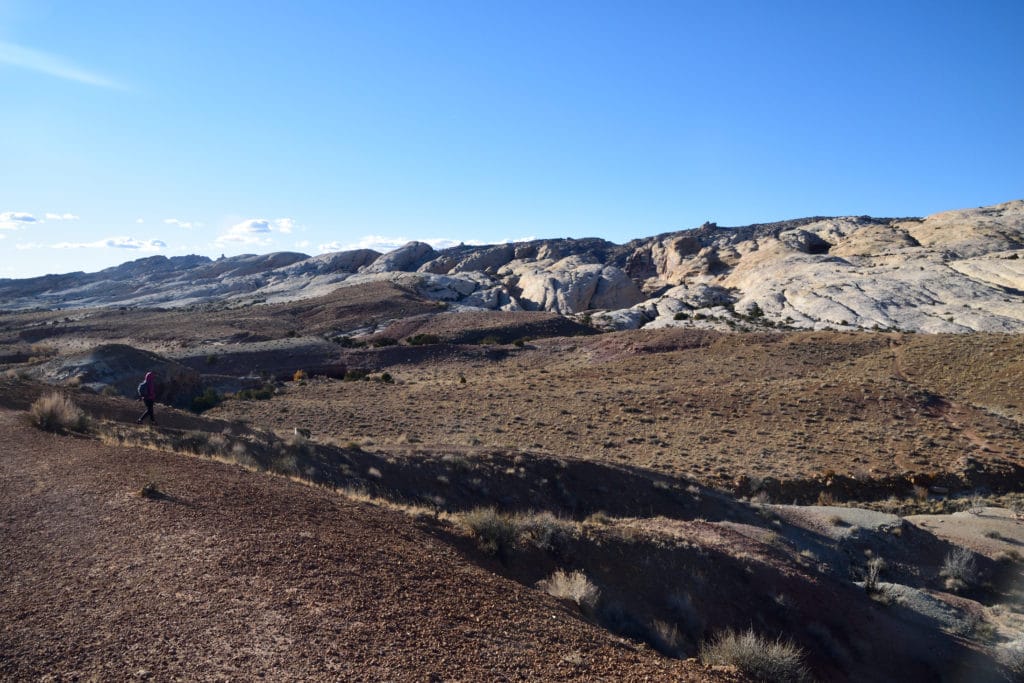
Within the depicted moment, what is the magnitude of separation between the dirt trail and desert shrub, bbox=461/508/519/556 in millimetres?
906

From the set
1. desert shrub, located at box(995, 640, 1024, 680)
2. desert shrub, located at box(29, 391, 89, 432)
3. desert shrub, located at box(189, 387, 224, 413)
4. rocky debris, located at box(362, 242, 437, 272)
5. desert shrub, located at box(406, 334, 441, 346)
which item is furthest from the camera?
rocky debris, located at box(362, 242, 437, 272)

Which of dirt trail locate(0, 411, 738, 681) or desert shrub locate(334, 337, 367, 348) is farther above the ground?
dirt trail locate(0, 411, 738, 681)

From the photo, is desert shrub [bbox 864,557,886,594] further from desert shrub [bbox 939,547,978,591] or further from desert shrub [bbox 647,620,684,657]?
desert shrub [bbox 647,620,684,657]

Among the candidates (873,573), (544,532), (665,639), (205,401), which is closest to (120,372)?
(205,401)

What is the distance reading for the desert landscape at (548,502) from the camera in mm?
6152

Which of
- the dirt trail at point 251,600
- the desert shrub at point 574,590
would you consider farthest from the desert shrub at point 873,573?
the dirt trail at point 251,600

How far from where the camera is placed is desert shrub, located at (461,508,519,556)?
999 centimetres

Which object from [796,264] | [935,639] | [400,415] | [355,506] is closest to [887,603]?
[935,639]

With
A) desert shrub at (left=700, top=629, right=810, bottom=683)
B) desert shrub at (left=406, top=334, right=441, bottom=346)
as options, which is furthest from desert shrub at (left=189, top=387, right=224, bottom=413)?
desert shrub at (left=700, top=629, right=810, bottom=683)

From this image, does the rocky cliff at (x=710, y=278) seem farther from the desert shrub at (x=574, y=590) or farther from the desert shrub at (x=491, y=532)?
the desert shrub at (x=574, y=590)

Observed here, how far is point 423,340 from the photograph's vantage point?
180ft

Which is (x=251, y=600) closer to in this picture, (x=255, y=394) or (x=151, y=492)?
(x=151, y=492)

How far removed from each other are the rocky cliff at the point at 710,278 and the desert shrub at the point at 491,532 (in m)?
42.9

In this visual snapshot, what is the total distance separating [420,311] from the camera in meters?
68.9
